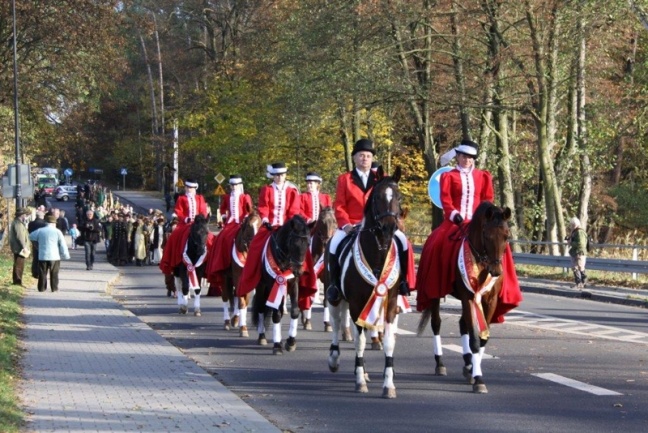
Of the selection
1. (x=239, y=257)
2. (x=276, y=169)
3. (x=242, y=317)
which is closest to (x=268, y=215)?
(x=276, y=169)

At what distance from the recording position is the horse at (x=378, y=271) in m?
11.3

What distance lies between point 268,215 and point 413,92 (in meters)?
21.3

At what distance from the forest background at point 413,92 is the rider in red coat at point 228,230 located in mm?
9687

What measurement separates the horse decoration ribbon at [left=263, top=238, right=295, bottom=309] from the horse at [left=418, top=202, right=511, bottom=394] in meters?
3.44

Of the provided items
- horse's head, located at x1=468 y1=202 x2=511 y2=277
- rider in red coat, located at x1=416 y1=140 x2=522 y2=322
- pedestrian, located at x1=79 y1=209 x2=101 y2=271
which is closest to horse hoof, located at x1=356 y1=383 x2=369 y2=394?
rider in red coat, located at x1=416 y1=140 x2=522 y2=322

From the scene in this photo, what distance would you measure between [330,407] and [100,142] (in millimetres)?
85334

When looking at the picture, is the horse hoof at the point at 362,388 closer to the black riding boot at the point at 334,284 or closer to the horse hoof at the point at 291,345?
the black riding boot at the point at 334,284

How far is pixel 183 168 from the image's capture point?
3088 inches

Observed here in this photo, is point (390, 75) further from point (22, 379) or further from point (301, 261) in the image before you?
point (22, 379)

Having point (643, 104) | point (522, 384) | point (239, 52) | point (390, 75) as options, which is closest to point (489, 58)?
point (390, 75)

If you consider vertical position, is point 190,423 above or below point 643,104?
below

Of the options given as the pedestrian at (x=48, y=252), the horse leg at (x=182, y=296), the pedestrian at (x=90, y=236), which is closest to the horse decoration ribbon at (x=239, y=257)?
the horse leg at (x=182, y=296)

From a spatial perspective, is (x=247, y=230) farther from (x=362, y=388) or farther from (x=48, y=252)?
(x=48, y=252)

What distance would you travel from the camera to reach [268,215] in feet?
52.1
